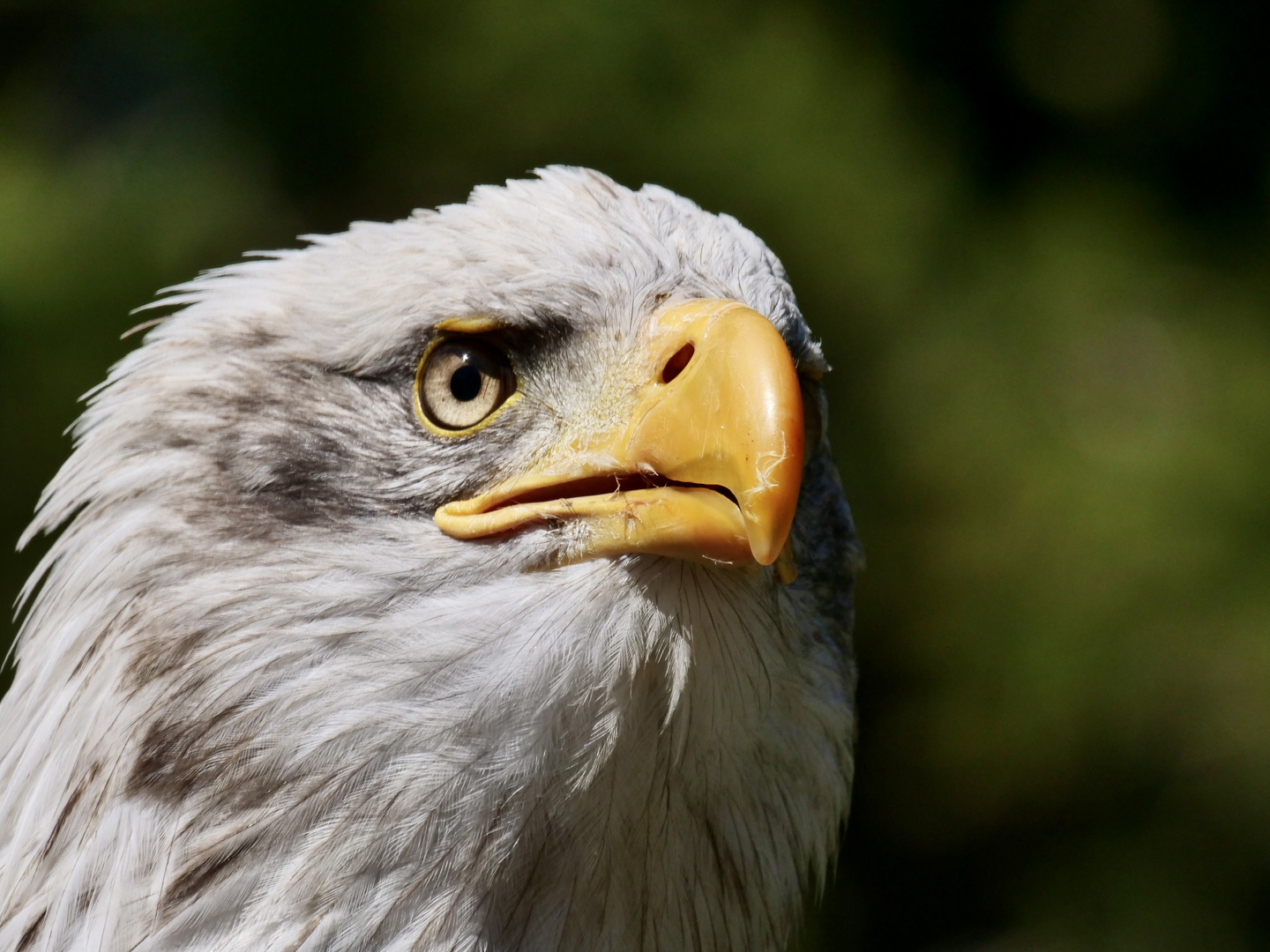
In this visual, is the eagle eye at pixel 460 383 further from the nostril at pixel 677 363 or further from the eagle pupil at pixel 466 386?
the nostril at pixel 677 363

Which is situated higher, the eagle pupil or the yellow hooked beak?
the eagle pupil

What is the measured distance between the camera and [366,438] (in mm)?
1345

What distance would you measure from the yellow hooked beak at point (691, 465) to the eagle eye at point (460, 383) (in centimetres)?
10

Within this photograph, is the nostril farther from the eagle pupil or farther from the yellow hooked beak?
the eagle pupil

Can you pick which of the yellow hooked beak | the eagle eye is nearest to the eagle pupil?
the eagle eye

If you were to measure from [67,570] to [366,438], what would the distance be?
382 millimetres

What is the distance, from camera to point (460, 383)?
134cm

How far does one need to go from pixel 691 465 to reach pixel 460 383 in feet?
0.98

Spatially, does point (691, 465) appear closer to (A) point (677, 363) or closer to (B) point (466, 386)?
(A) point (677, 363)

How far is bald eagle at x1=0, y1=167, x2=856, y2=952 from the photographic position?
120 centimetres

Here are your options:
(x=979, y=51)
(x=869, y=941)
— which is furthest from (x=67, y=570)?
(x=979, y=51)

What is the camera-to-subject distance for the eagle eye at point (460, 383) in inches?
52.6

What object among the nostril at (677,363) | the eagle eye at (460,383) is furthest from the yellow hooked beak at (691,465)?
the eagle eye at (460,383)

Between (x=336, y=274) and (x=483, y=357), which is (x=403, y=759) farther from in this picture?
(x=336, y=274)
